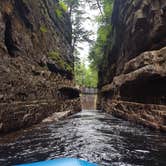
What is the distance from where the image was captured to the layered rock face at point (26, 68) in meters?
6.70

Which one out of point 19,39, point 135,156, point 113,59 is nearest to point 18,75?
point 19,39

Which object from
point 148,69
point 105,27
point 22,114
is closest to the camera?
point 22,114

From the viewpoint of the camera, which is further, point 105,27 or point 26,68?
point 105,27

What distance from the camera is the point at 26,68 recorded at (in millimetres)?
8602

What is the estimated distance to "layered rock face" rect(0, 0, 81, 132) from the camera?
6.70m

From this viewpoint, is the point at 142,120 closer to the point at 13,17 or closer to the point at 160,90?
the point at 160,90

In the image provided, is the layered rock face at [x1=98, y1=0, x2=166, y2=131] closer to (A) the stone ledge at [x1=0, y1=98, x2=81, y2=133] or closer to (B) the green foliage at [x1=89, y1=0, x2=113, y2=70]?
(A) the stone ledge at [x1=0, y1=98, x2=81, y2=133]

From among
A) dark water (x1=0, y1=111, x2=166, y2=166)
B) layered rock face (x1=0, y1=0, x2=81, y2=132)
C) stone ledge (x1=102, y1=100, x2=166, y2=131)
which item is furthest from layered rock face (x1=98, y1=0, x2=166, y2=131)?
layered rock face (x1=0, y1=0, x2=81, y2=132)

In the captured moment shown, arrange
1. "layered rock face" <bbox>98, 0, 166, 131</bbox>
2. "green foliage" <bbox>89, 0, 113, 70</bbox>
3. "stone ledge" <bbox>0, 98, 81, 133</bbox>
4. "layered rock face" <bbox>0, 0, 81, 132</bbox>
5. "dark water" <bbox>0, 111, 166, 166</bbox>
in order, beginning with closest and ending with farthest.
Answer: "dark water" <bbox>0, 111, 166, 166</bbox> < "stone ledge" <bbox>0, 98, 81, 133</bbox> < "layered rock face" <bbox>0, 0, 81, 132</bbox> < "layered rock face" <bbox>98, 0, 166, 131</bbox> < "green foliage" <bbox>89, 0, 113, 70</bbox>

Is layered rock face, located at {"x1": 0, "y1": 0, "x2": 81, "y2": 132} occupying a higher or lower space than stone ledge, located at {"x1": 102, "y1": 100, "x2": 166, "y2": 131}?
higher

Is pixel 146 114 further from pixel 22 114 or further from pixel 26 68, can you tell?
pixel 26 68

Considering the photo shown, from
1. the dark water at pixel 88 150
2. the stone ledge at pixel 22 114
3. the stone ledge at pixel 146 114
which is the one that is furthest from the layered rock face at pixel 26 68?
the stone ledge at pixel 146 114

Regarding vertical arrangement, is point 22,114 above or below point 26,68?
below

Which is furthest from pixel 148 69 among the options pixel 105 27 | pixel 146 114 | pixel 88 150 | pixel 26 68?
pixel 105 27
